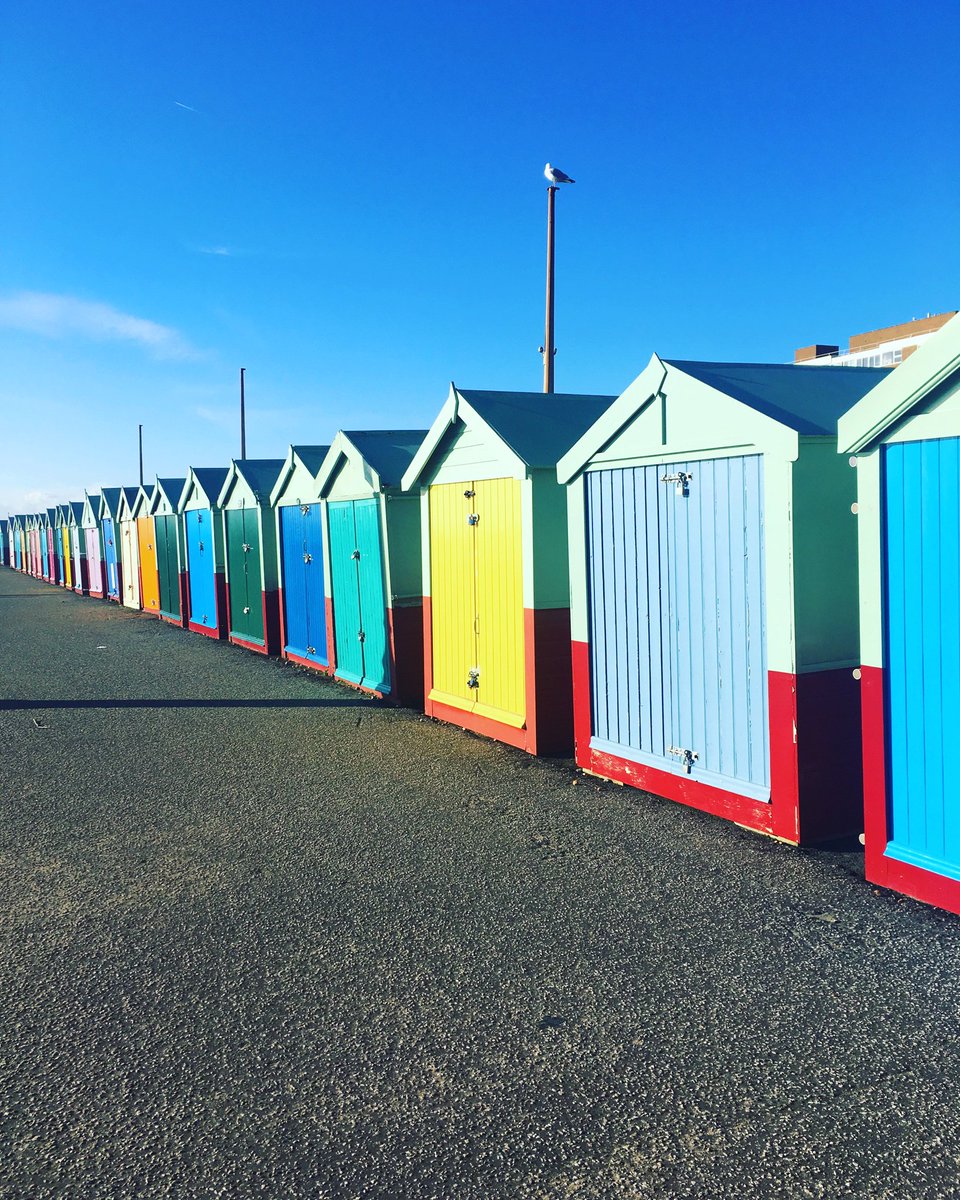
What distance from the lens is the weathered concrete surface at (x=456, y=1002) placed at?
3107 millimetres

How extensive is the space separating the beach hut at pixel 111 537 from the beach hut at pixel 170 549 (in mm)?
6424

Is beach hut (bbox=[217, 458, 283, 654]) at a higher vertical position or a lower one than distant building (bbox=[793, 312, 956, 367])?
lower

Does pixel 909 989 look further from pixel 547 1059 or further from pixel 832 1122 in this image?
pixel 547 1059

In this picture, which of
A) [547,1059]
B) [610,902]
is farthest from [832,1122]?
[610,902]

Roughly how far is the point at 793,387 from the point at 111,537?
87.6 ft

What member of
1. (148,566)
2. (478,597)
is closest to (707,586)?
(478,597)

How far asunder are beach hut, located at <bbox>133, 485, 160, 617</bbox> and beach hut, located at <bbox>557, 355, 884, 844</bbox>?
1796 centimetres

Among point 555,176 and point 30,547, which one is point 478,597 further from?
point 30,547

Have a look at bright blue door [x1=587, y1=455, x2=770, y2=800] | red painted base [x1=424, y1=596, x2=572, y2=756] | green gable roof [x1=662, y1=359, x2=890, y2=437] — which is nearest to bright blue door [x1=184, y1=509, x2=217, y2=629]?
red painted base [x1=424, y1=596, x2=572, y2=756]

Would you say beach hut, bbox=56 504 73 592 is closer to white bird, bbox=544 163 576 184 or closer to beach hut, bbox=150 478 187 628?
beach hut, bbox=150 478 187 628

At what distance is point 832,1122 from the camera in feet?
10.6

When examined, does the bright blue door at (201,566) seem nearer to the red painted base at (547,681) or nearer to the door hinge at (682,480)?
the red painted base at (547,681)

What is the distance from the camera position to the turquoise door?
11.5 metres

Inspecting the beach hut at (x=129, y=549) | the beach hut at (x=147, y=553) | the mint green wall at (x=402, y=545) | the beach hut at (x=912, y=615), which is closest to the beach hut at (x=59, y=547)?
the beach hut at (x=129, y=549)
